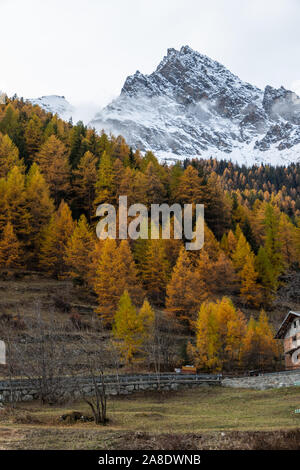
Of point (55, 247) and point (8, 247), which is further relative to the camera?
point (55, 247)

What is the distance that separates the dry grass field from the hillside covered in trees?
29.0 feet

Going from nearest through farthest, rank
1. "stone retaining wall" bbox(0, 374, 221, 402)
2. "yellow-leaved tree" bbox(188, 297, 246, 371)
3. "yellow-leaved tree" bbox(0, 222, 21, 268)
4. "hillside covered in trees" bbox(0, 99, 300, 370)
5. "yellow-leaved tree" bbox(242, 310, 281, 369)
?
"stone retaining wall" bbox(0, 374, 221, 402) → "yellow-leaved tree" bbox(188, 297, 246, 371) → "yellow-leaved tree" bbox(242, 310, 281, 369) → "hillside covered in trees" bbox(0, 99, 300, 370) → "yellow-leaved tree" bbox(0, 222, 21, 268)

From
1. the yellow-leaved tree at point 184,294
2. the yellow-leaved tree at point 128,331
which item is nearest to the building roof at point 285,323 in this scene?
the yellow-leaved tree at point 184,294

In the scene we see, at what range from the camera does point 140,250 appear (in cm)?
5731

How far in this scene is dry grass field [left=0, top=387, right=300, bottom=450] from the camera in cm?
1177

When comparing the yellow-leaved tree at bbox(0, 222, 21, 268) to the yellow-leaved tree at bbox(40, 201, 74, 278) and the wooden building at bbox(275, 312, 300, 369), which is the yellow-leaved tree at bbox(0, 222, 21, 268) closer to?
the yellow-leaved tree at bbox(40, 201, 74, 278)

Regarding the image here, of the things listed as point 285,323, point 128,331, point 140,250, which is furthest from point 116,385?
point 140,250

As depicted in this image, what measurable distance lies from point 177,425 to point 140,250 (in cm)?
4114

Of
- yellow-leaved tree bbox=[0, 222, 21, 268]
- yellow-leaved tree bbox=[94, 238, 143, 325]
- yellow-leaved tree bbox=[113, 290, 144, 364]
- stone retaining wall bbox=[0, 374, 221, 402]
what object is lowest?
stone retaining wall bbox=[0, 374, 221, 402]

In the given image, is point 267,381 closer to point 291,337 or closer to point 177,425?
point 291,337

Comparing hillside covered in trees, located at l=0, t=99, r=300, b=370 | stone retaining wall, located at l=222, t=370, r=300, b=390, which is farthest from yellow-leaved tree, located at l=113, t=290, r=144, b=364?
stone retaining wall, located at l=222, t=370, r=300, b=390
